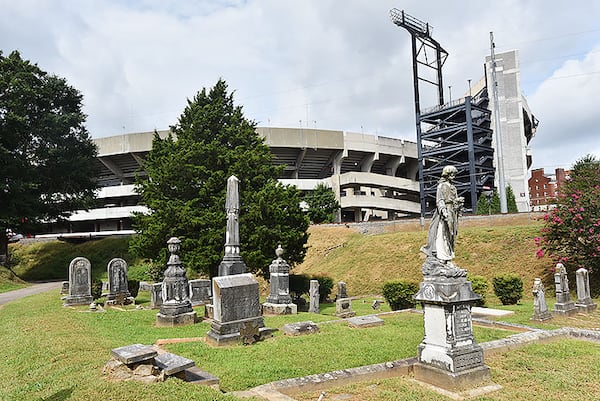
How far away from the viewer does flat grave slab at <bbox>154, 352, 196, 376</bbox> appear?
17.2 ft

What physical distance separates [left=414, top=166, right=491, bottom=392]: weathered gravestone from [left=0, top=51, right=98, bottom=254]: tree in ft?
92.1

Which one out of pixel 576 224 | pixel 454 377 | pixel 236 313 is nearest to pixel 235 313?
pixel 236 313

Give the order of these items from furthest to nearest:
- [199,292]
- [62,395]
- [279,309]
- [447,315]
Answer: [199,292] → [279,309] → [447,315] → [62,395]

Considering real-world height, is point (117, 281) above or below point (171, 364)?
above

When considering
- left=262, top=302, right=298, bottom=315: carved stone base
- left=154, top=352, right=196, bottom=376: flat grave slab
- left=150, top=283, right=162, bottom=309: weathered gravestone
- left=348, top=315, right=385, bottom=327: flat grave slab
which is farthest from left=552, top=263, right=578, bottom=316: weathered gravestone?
left=150, top=283, right=162, bottom=309: weathered gravestone

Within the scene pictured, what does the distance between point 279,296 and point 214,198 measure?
675cm

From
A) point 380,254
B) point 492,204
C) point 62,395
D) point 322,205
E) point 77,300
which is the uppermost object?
point 322,205

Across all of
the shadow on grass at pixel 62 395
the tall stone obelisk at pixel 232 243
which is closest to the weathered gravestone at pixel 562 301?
the tall stone obelisk at pixel 232 243

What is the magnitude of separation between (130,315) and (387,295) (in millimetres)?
8691

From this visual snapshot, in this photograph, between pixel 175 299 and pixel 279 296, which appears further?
pixel 279 296

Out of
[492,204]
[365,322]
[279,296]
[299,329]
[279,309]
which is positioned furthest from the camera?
[492,204]

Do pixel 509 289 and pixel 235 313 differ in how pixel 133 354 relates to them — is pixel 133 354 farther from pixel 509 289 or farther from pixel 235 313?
pixel 509 289

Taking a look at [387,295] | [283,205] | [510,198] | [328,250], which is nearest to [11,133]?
[283,205]

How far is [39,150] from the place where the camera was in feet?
98.0
